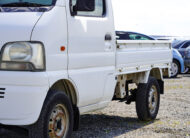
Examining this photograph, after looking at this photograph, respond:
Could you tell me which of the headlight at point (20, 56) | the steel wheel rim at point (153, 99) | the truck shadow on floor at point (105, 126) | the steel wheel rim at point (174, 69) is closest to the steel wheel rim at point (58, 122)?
the headlight at point (20, 56)

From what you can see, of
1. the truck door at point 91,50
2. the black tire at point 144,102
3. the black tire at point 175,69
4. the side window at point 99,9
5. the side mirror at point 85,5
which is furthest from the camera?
the black tire at point 175,69

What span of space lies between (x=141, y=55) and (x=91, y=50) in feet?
6.26

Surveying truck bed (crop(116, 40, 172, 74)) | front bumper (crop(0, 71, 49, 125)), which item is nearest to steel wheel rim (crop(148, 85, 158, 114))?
truck bed (crop(116, 40, 172, 74))

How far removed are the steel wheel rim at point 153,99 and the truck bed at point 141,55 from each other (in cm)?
40

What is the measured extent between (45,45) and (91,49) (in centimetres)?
110

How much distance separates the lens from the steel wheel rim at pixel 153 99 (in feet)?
27.1

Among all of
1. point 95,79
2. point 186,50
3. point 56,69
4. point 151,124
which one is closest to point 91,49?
point 95,79

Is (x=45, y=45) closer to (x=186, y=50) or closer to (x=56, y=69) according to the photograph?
(x=56, y=69)

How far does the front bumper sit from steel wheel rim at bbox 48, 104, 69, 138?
1.53 feet

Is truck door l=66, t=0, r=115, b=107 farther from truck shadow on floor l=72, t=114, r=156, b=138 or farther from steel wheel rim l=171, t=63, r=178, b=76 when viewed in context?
steel wheel rim l=171, t=63, r=178, b=76

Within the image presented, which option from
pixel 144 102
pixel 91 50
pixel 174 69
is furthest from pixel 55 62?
pixel 174 69

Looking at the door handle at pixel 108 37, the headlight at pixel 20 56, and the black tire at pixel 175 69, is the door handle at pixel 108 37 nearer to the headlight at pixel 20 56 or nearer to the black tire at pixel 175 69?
the headlight at pixel 20 56

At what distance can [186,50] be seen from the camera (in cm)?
1995

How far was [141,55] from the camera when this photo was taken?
7.86 metres
